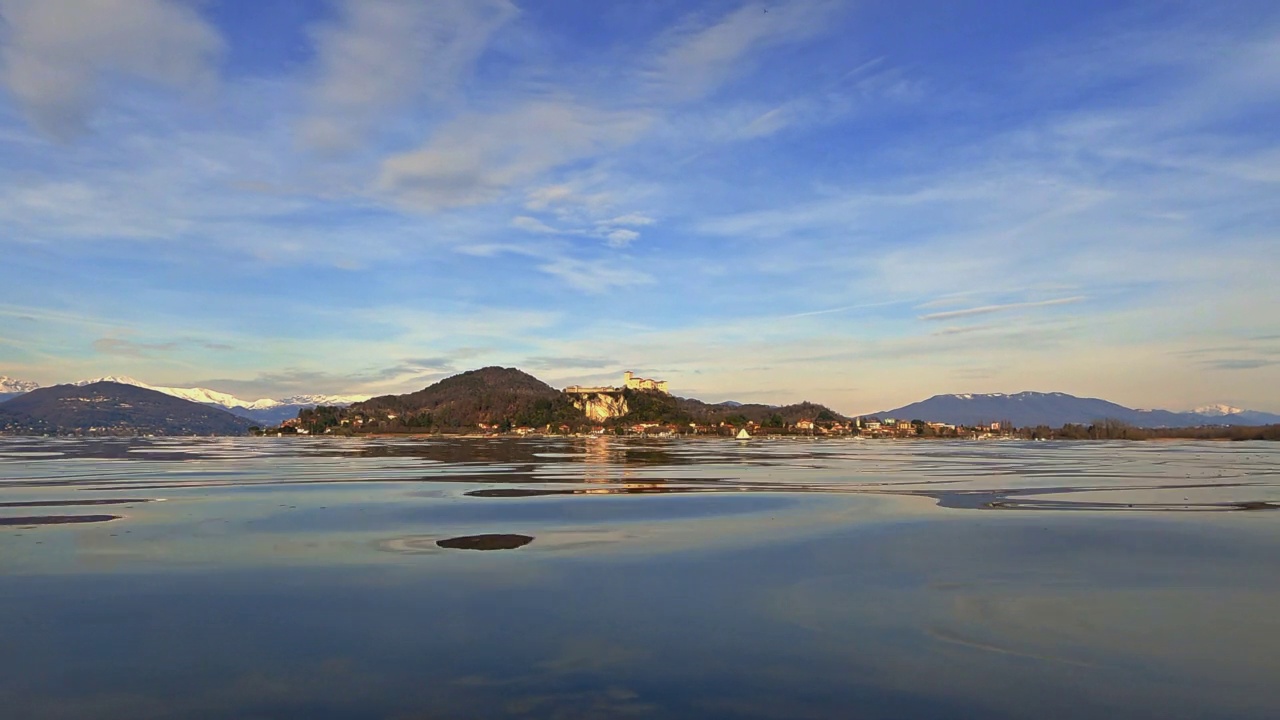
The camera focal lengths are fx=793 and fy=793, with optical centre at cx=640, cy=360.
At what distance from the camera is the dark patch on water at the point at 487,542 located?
1520 centimetres

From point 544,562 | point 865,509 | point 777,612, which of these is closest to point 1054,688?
point 777,612

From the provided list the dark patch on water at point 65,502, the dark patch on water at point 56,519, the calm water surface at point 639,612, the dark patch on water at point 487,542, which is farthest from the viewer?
the dark patch on water at point 65,502

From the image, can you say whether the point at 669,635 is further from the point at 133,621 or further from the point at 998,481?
the point at 998,481

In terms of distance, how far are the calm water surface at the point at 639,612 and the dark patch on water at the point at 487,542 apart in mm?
103

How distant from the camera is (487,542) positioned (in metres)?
15.8

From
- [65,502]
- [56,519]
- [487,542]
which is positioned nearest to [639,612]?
[487,542]

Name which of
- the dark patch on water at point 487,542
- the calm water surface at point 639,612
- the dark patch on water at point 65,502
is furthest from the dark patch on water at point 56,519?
the dark patch on water at point 487,542

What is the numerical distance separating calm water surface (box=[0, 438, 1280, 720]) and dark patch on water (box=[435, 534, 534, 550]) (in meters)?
0.10

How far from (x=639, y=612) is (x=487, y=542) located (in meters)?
→ 6.36

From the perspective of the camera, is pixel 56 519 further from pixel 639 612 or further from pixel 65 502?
pixel 639 612

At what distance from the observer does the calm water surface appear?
7.28 m

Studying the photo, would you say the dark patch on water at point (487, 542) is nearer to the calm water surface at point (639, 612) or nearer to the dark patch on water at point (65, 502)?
the calm water surface at point (639, 612)

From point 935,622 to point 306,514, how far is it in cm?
1627

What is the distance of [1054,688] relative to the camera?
24.6ft
